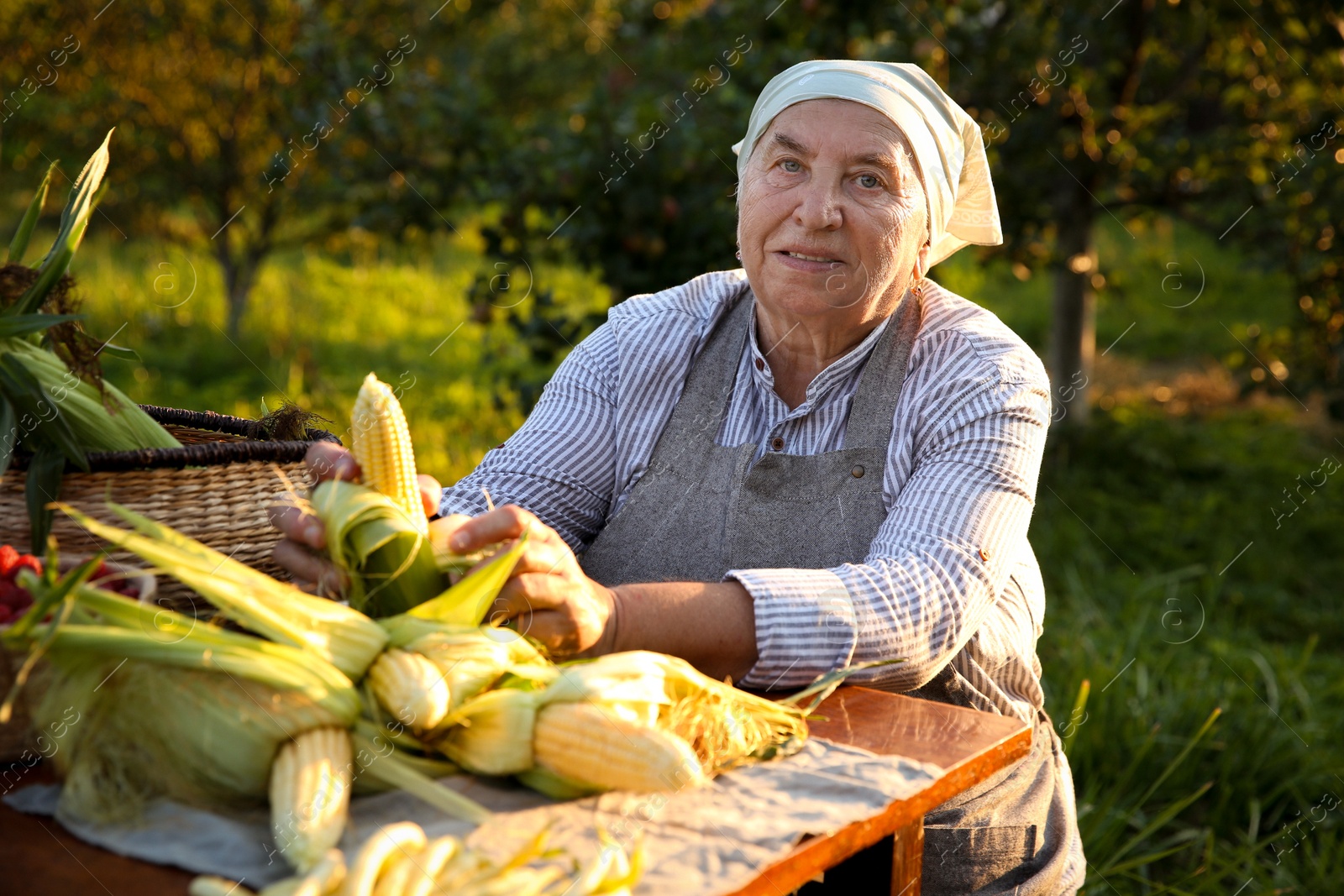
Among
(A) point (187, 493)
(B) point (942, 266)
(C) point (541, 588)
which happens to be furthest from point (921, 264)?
(B) point (942, 266)

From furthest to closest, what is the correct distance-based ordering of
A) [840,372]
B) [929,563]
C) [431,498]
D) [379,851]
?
[840,372]
[929,563]
[431,498]
[379,851]

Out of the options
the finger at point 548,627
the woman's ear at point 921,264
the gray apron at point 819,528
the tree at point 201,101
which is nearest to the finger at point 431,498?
the finger at point 548,627

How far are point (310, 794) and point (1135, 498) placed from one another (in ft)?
17.4

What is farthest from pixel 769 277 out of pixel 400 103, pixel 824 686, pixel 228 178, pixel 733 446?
pixel 228 178

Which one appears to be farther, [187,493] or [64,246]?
[64,246]

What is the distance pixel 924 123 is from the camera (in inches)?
85.6

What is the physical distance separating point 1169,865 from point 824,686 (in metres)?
2.10

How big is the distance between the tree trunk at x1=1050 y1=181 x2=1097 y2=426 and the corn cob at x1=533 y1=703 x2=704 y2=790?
493cm

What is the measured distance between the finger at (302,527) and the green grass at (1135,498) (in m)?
0.99

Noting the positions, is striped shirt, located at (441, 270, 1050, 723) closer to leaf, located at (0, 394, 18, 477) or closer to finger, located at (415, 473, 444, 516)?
finger, located at (415, 473, 444, 516)

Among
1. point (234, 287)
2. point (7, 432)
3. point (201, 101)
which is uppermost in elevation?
point (201, 101)

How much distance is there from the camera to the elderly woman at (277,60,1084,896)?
1.74m

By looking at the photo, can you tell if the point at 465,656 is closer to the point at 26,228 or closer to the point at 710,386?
the point at 26,228

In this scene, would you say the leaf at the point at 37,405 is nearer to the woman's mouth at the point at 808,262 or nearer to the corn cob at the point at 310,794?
the corn cob at the point at 310,794
